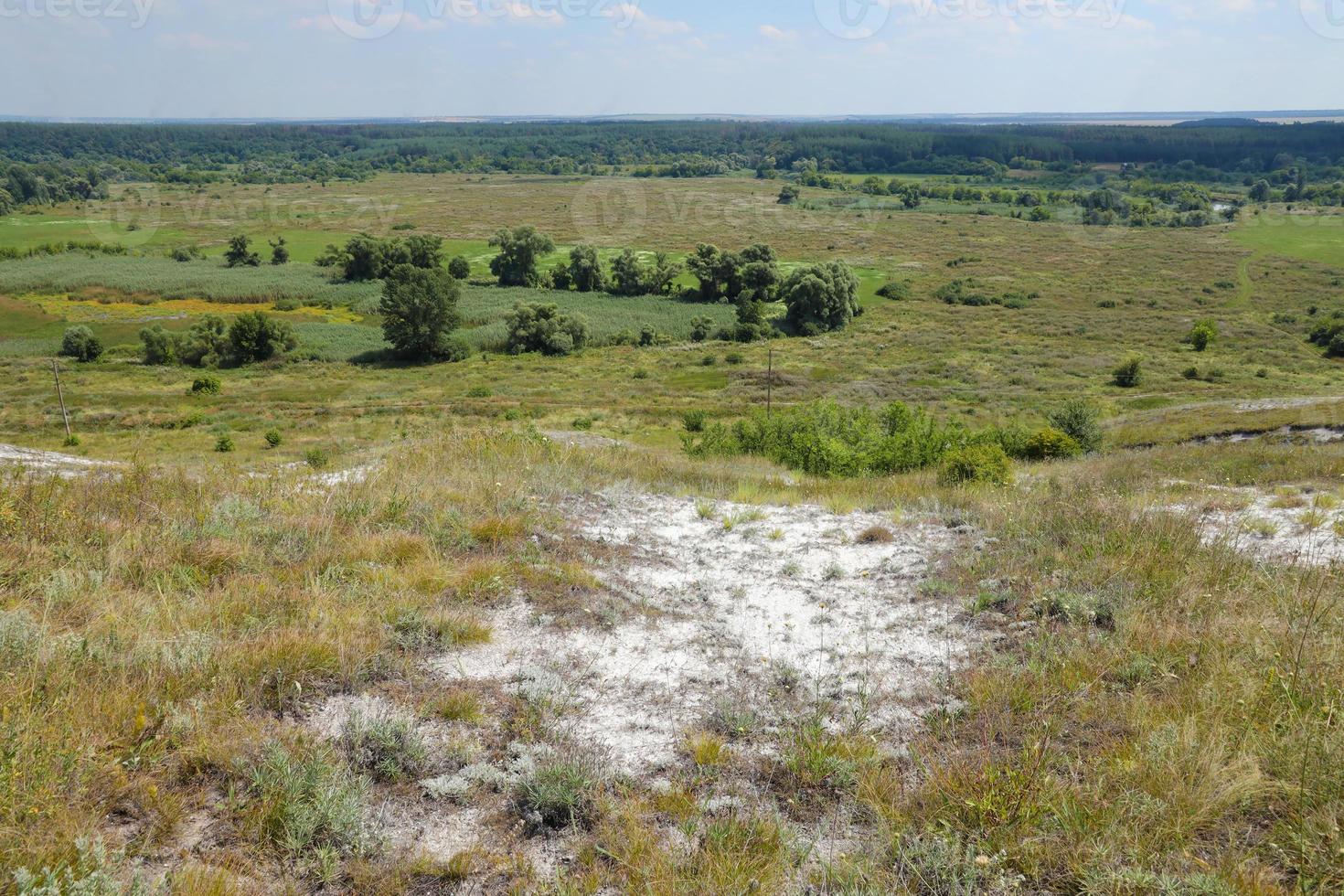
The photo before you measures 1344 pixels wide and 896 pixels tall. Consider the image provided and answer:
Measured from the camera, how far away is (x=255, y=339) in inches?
2409

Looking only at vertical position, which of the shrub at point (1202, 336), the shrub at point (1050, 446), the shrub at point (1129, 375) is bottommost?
the shrub at point (1129, 375)

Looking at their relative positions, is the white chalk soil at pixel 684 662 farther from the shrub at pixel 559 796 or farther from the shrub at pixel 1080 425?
the shrub at pixel 1080 425

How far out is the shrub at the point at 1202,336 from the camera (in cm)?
6281

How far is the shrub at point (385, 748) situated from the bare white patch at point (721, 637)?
0.83 m

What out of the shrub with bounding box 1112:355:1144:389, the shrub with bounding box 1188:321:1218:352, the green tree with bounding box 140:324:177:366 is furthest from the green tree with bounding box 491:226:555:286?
the shrub with bounding box 1188:321:1218:352

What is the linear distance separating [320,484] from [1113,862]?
8.23 m

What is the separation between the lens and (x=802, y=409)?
22906mm

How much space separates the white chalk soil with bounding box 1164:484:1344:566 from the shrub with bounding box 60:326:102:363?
7152 cm

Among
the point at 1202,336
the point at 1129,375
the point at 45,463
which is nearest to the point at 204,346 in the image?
the point at 45,463

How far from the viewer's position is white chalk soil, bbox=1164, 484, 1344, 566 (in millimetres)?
7914

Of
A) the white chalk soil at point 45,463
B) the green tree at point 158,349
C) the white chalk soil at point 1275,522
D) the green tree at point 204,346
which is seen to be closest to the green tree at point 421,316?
the green tree at point 204,346

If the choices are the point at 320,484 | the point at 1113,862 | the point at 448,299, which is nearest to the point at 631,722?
the point at 1113,862

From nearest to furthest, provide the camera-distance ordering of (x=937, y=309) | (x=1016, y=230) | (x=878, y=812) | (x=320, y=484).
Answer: (x=878, y=812)
(x=320, y=484)
(x=937, y=309)
(x=1016, y=230)

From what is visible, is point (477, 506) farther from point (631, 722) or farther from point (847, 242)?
point (847, 242)
